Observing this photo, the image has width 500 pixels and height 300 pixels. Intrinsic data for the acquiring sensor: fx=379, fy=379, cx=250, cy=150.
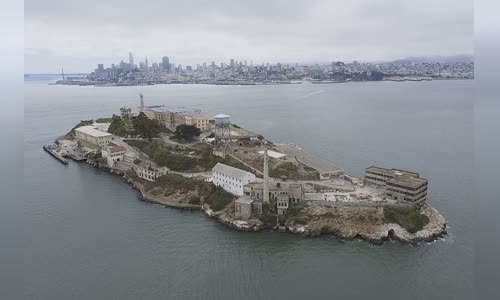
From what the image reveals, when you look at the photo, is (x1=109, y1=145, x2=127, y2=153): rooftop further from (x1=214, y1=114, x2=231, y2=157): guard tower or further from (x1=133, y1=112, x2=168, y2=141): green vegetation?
(x1=214, y1=114, x2=231, y2=157): guard tower

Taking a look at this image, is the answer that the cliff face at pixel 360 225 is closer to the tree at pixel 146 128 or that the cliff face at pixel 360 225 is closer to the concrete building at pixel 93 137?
the tree at pixel 146 128

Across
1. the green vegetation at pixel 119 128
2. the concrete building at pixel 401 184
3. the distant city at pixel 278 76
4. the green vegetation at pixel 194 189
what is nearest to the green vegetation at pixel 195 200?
the green vegetation at pixel 194 189

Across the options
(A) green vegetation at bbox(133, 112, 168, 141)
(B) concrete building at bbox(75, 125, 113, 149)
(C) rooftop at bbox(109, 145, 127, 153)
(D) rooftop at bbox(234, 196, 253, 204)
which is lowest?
(D) rooftop at bbox(234, 196, 253, 204)

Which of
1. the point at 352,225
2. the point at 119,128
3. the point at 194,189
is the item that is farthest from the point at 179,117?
the point at 352,225

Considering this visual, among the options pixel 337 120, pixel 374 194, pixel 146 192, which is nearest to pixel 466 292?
pixel 374 194

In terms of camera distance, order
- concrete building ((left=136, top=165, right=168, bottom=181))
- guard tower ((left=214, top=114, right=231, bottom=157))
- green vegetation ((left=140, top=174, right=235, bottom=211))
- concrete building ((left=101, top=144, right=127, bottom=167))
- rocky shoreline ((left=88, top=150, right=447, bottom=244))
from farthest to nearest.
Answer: concrete building ((left=101, top=144, right=127, bottom=167)) < guard tower ((left=214, top=114, right=231, bottom=157)) < concrete building ((left=136, top=165, right=168, bottom=181)) < green vegetation ((left=140, top=174, right=235, bottom=211)) < rocky shoreline ((left=88, top=150, right=447, bottom=244))

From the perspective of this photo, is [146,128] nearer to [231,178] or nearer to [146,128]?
[146,128]

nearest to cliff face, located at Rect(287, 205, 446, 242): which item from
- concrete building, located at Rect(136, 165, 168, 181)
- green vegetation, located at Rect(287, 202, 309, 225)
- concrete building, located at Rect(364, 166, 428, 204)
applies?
green vegetation, located at Rect(287, 202, 309, 225)
